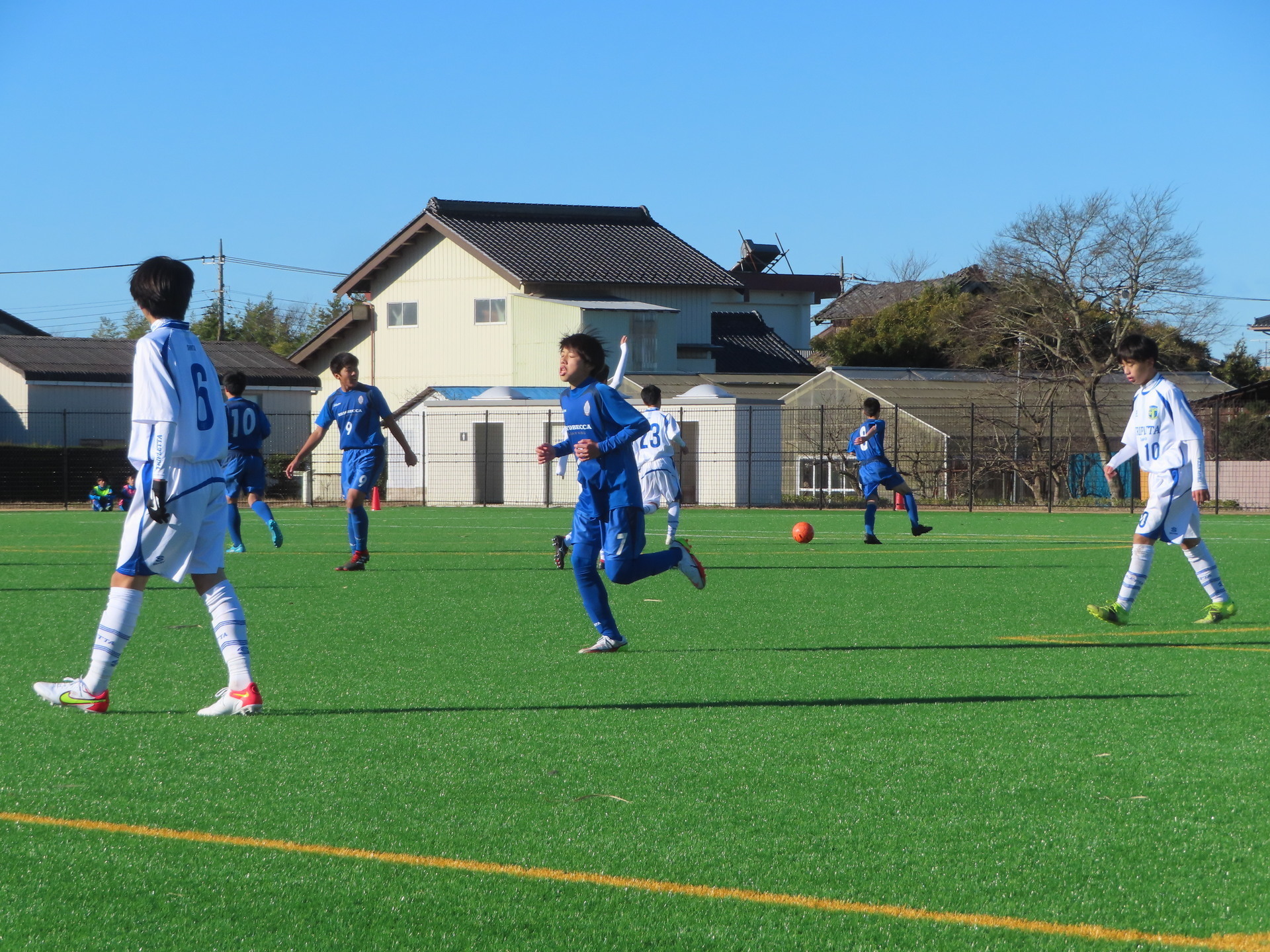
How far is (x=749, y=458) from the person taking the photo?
3531 centimetres

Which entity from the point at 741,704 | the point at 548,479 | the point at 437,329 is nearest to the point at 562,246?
the point at 437,329

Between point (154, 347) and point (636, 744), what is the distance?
2.46 metres

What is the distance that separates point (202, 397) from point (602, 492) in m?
2.74

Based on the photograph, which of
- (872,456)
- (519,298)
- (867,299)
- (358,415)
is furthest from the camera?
(867,299)

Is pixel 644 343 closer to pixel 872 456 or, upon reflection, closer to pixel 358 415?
pixel 872 456

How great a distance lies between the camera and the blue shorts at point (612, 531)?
8.07 meters

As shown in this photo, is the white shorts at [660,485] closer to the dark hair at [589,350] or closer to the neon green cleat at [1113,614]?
the neon green cleat at [1113,614]

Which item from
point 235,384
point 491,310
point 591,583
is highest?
point 491,310

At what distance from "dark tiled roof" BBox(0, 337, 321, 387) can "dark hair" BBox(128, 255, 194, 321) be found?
42.3 meters

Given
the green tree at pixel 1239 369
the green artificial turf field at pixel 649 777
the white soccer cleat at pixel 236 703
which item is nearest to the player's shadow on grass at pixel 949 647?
the green artificial turf field at pixel 649 777

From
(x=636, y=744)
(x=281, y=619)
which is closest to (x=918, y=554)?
(x=281, y=619)

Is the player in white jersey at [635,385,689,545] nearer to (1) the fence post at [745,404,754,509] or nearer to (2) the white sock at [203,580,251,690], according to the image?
(2) the white sock at [203,580,251,690]

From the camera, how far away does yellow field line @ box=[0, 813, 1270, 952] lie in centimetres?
341

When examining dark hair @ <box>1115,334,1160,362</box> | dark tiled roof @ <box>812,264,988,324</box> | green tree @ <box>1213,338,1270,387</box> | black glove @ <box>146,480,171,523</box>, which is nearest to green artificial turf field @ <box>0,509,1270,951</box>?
black glove @ <box>146,480,171,523</box>
